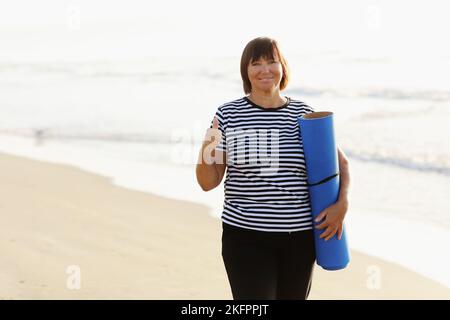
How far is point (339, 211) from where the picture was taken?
335 cm

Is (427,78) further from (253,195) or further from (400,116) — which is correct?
(253,195)

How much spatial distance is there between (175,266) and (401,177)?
227 inches

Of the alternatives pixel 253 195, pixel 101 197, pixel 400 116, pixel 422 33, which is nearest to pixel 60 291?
pixel 253 195

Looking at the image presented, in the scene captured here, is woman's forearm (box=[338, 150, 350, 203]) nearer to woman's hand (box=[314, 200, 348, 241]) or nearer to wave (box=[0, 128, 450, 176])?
woman's hand (box=[314, 200, 348, 241])

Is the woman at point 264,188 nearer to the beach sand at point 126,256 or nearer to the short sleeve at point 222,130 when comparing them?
the short sleeve at point 222,130

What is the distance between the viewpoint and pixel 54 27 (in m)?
40.4

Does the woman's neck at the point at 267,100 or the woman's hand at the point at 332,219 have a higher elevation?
the woman's neck at the point at 267,100

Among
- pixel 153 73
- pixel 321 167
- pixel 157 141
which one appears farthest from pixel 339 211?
pixel 153 73

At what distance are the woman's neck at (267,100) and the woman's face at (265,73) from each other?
28 mm

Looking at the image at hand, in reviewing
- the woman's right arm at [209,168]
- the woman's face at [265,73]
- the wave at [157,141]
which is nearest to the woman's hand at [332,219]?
the woman's right arm at [209,168]

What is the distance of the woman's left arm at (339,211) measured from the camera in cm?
328

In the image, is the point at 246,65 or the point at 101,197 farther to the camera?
the point at 101,197

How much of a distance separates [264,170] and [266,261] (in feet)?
1.31

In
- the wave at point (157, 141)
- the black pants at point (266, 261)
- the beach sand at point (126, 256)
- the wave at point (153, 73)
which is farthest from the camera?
the wave at point (153, 73)
